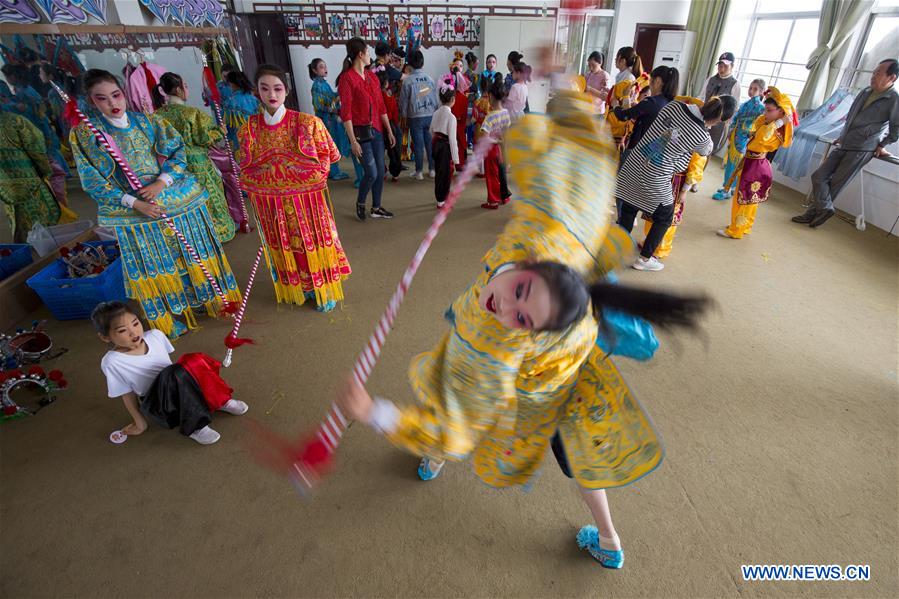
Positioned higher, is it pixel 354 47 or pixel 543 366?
pixel 354 47

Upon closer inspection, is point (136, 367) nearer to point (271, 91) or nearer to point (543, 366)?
point (271, 91)

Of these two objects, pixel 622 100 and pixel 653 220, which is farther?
pixel 622 100

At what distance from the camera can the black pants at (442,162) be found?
4.23 m

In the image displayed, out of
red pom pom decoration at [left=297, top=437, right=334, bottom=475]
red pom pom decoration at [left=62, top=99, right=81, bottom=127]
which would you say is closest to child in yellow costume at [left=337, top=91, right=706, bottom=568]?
red pom pom decoration at [left=297, top=437, right=334, bottom=475]

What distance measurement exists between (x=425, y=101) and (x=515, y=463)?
186 inches

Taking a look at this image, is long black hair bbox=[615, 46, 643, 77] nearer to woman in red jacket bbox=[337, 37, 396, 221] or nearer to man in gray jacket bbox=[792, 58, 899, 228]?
man in gray jacket bbox=[792, 58, 899, 228]

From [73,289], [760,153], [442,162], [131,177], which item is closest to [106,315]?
[131,177]

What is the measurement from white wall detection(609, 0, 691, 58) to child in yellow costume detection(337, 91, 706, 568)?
7.81 m

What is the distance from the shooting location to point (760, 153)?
3545 millimetres

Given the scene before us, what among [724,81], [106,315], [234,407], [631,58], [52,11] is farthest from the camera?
[724,81]

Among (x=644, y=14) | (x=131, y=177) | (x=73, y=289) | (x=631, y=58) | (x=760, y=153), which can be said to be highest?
(x=644, y=14)

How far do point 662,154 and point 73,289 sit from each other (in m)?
3.74

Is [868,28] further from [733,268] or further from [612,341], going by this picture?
[612,341]

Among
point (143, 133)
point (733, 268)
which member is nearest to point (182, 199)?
point (143, 133)
